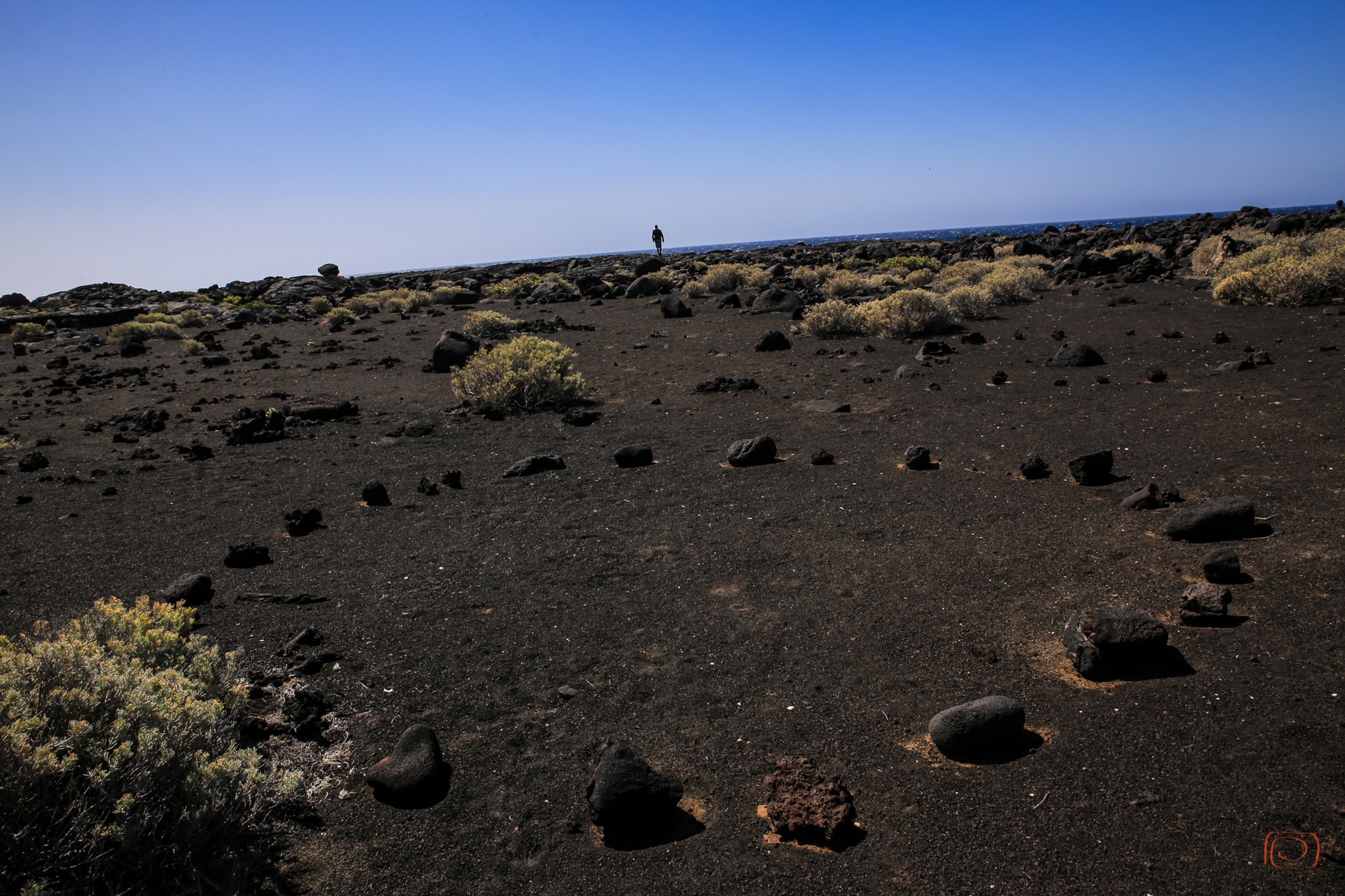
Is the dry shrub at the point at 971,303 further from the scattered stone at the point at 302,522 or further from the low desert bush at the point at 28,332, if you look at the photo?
the low desert bush at the point at 28,332

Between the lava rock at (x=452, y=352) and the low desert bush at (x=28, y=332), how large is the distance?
2108 centimetres

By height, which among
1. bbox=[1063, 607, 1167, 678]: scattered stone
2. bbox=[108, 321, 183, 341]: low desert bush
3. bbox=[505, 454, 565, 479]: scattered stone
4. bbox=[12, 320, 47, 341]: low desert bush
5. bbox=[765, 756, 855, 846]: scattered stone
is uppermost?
bbox=[12, 320, 47, 341]: low desert bush

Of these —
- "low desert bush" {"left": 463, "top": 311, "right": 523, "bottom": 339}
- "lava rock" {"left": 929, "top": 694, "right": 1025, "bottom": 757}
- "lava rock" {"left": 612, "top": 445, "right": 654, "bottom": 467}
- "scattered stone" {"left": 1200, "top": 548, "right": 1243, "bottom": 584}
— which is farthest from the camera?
"low desert bush" {"left": 463, "top": 311, "right": 523, "bottom": 339}

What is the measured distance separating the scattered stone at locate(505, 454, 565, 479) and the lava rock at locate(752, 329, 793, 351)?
795cm

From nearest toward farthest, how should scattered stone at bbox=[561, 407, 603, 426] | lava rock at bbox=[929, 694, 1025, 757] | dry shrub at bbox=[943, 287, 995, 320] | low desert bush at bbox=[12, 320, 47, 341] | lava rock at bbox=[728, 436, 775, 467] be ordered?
lava rock at bbox=[929, 694, 1025, 757] < lava rock at bbox=[728, 436, 775, 467] < scattered stone at bbox=[561, 407, 603, 426] < dry shrub at bbox=[943, 287, 995, 320] < low desert bush at bbox=[12, 320, 47, 341]

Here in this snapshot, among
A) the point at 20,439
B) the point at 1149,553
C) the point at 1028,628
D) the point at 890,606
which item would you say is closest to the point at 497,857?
the point at 890,606

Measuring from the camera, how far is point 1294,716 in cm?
358

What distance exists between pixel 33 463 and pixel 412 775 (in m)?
10.2

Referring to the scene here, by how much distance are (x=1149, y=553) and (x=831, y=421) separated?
5.19 m

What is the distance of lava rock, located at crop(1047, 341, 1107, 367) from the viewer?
1212 centimetres

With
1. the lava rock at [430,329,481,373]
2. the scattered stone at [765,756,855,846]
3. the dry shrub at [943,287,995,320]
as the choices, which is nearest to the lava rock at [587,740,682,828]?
the scattered stone at [765,756,855,846]

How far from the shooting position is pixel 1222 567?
16.2ft

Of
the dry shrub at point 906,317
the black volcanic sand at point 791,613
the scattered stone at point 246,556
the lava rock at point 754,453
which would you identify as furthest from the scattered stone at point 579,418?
the dry shrub at point 906,317

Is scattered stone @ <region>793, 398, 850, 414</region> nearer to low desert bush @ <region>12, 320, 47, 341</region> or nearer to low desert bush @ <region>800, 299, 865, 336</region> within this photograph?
low desert bush @ <region>800, 299, 865, 336</region>
